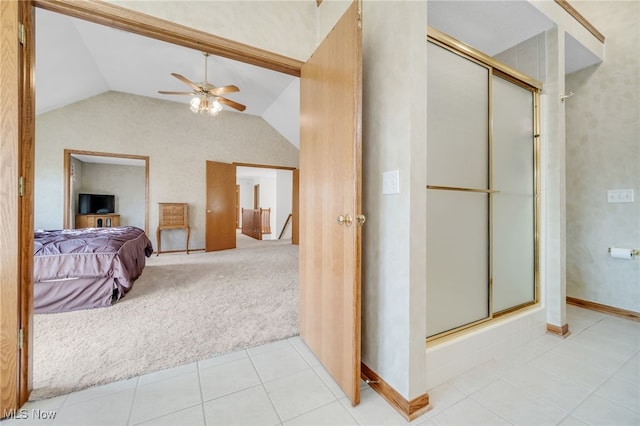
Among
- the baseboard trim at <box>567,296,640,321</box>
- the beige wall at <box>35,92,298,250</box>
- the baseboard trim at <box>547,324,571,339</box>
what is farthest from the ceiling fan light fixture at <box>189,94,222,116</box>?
the baseboard trim at <box>567,296,640,321</box>

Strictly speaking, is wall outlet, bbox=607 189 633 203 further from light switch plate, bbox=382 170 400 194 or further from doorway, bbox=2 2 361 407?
doorway, bbox=2 2 361 407

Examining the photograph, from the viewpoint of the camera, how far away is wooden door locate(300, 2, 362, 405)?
4.18 ft

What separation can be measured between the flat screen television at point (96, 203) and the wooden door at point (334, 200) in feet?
24.3

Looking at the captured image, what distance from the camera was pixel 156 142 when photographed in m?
5.27

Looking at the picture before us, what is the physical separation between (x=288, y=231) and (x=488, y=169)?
23.9 ft

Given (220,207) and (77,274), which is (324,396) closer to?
(77,274)

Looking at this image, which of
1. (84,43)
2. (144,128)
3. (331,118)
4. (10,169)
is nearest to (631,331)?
(331,118)

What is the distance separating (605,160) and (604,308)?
1432 millimetres

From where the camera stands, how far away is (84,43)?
344cm

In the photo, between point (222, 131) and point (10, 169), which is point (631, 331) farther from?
point (222, 131)

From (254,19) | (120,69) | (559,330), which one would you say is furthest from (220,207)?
(559,330)

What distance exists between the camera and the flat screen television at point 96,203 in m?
6.50

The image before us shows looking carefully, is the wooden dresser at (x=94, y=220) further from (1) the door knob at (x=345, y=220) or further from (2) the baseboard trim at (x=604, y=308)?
(2) the baseboard trim at (x=604, y=308)
